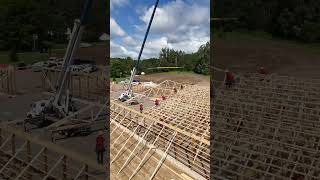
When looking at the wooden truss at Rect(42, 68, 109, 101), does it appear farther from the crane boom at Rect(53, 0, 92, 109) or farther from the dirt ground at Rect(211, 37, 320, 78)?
the dirt ground at Rect(211, 37, 320, 78)

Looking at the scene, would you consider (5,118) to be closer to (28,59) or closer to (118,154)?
(118,154)

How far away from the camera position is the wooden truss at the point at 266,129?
3.81 m

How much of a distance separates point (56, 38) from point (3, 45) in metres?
2.26

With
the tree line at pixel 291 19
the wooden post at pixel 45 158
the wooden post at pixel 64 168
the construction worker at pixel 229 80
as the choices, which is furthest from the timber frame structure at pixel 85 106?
the tree line at pixel 291 19

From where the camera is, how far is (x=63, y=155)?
334 centimetres

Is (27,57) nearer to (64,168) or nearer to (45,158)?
(45,158)

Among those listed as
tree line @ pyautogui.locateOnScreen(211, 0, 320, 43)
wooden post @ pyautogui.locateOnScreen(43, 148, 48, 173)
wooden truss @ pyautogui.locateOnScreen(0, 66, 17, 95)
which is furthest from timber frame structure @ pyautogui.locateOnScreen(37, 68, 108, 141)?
tree line @ pyautogui.locateOnScreen(211, 0, 320, 43)

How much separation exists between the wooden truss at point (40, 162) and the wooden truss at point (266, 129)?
3.58 feet

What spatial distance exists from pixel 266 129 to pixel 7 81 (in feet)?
25.7

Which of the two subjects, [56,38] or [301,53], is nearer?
[56,38]

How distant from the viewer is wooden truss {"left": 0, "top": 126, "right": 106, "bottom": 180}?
319 cm

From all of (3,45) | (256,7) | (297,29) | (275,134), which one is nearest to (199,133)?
(275,134)

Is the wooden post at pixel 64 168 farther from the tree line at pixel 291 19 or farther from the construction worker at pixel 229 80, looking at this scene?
the tree line at pixel 291 19

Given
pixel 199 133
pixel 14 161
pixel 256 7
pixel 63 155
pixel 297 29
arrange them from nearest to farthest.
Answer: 1. pixel 63 155
2. pixel 14 161
3. pixel 199 133
4. pixel 256 7
5. pixel 297 29
